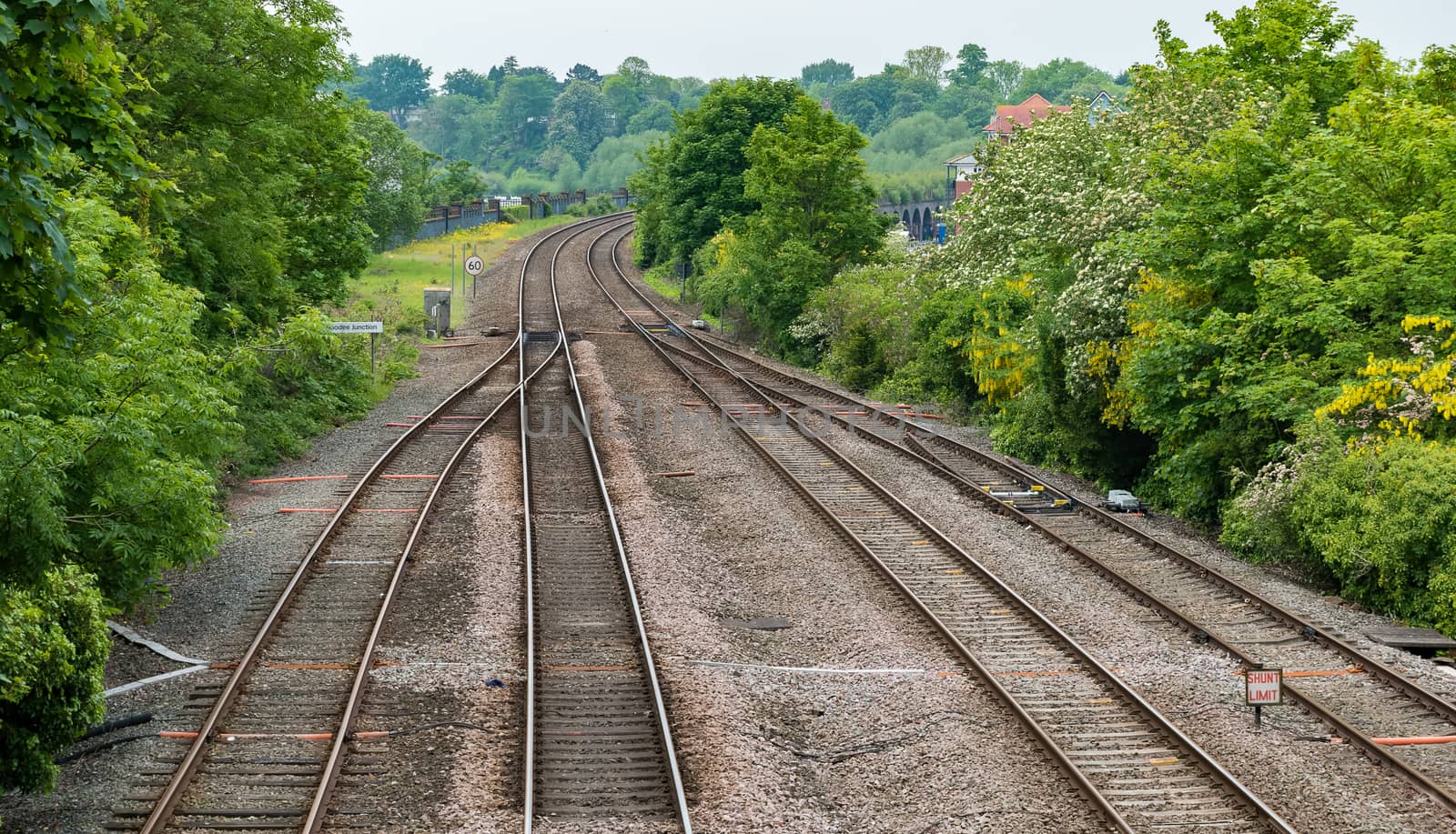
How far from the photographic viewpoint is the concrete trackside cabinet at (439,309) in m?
45.7

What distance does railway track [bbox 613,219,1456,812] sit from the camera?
11.8 m

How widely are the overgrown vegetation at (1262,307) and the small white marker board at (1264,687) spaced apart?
422cm

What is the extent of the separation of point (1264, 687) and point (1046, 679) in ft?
7.07

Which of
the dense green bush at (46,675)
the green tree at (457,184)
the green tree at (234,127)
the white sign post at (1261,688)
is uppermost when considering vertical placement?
the green tree at (457,184)

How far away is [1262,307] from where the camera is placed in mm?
20016

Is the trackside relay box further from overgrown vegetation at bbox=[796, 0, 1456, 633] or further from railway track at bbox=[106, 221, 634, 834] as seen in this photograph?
railway track at bbox=[106, 221, 634, 834]

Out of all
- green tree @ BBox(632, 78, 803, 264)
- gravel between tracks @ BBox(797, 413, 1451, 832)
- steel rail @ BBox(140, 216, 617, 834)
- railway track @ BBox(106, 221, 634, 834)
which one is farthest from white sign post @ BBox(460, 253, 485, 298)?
gravel between tracks @ BBox(797, 413, 1451, 832)

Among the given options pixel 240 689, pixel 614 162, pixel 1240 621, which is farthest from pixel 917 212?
pixel 240 689

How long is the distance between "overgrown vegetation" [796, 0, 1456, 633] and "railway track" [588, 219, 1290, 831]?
4475mm

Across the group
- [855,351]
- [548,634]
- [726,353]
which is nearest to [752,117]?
[726,353]

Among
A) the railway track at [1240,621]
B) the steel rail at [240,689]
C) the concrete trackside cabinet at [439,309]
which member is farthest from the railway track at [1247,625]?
the concrete trackside cabinet at [439,309]

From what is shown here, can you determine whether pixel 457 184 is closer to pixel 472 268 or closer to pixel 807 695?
pixel 472 268

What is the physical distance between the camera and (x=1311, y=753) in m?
11.6

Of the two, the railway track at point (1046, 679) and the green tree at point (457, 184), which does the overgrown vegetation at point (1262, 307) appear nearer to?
the railway track at point (1046, 679)
